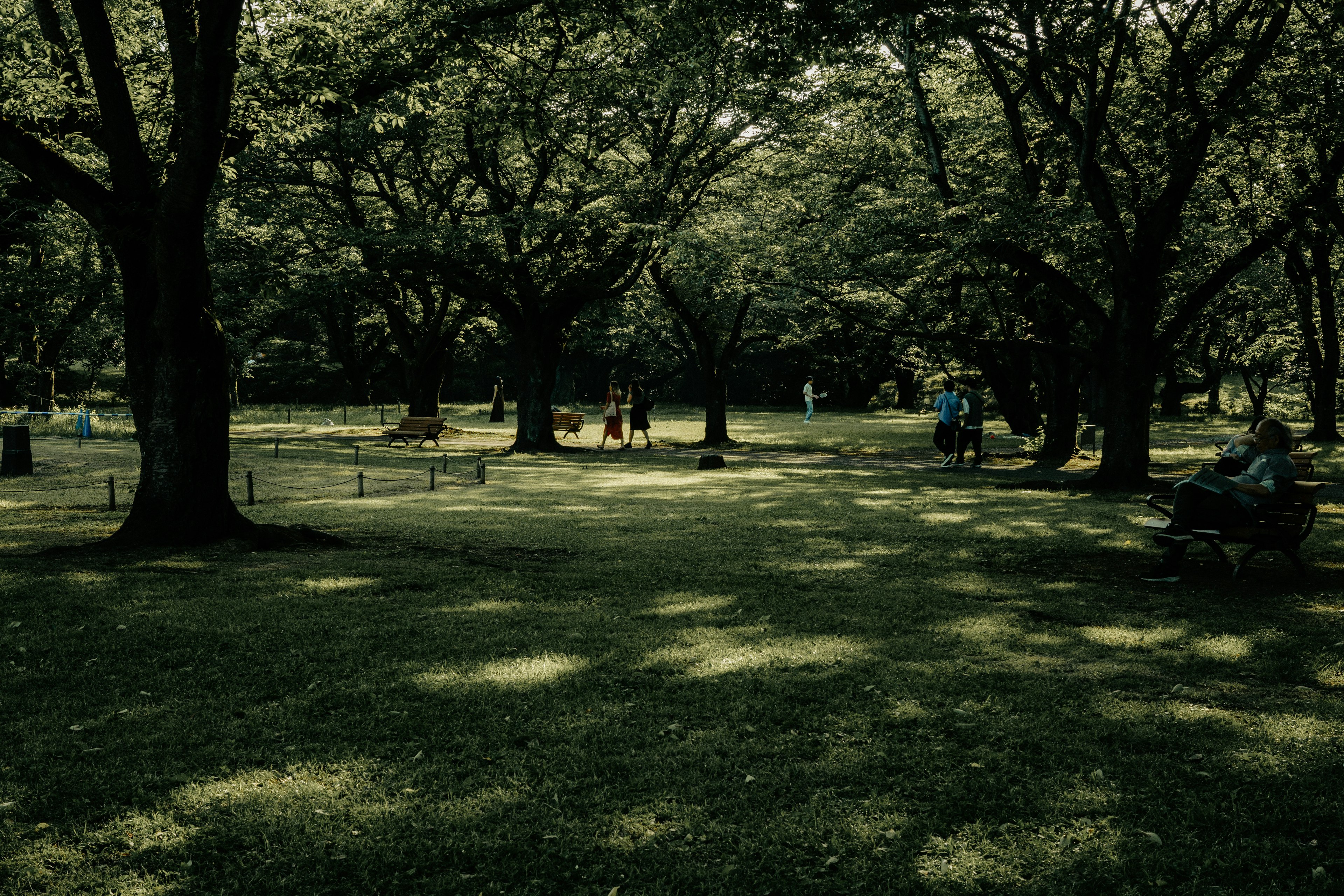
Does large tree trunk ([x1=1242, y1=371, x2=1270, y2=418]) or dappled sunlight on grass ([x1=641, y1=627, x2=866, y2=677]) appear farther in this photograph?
large tree trunk ([x1=1242, y1=371, x2=1270, y2=418])

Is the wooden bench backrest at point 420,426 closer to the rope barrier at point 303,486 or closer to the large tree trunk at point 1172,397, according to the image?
the rope barrier at point 303,486

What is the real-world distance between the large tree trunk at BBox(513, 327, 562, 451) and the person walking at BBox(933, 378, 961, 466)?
9.90 meters

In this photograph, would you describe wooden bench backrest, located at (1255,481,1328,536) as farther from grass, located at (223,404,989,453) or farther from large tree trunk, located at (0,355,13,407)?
large tree trunk, located at (0,355,13,407)

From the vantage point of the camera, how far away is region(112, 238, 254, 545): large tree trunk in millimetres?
9164

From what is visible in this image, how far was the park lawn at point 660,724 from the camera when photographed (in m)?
3.52

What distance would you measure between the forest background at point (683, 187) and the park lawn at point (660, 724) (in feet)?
12.9

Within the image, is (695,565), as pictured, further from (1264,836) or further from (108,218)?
(108,218)

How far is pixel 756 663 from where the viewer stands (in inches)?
226

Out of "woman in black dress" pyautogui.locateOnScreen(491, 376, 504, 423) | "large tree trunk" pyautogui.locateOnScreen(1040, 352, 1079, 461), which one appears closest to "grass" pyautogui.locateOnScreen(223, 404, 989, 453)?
"woman in black dress" pyautogui.locateOnScreen(491, 376, 504, 423)

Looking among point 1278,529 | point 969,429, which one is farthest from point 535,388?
point 1278,529

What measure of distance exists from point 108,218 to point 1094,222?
512 inches

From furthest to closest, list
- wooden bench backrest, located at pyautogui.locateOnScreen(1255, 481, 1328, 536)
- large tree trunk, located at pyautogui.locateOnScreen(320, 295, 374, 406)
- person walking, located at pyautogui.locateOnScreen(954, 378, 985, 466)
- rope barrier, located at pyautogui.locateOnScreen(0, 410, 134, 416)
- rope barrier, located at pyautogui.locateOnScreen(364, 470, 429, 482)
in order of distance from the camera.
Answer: large tree trunk, located at pyautogui.locateOnScreen(320, 295, 374, 406) < rope barrier, located at pyautogui.locateOnScreen(0, 410, 134, 416) < person walking, located at pyautogui.locateOnScreen(954, 378, 985, 466) < rope barrier, located at pyautogui.locateOnScreen(364, 470, 429, 482) < wooden bench backrest, located at pyautogui.locateOnScreen(1255, 481, 1328, 536)

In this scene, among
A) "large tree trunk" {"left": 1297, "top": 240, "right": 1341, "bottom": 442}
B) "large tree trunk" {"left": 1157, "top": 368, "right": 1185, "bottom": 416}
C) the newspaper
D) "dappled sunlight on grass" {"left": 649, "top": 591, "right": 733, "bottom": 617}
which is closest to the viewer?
"dappled sunlight on grass" {"left": 649, "top": 591, "right": 733, "bottom": 617}

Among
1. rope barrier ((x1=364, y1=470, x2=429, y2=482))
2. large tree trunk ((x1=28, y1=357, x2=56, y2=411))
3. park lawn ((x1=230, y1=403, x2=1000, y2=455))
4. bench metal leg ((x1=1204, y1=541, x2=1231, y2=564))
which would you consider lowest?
rope barrier ((x1=364, y1=470, x2=429, y2=482))
